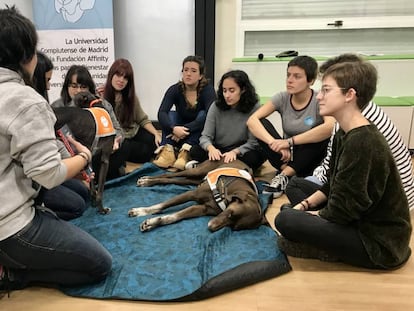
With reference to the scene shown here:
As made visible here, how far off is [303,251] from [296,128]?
4.14ft

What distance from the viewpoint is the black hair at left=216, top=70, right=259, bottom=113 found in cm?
324

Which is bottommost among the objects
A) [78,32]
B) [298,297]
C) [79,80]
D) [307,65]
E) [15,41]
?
[298,297]

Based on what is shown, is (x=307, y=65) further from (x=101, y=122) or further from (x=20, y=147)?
(x=20, y=147)

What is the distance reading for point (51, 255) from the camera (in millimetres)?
1715

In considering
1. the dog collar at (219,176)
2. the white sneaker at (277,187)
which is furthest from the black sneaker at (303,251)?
the white sneaker at (277,187)

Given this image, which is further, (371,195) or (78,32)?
(78,32)

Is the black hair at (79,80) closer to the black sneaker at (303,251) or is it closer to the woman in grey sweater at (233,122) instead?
the woman in grey sweater at (233,122)

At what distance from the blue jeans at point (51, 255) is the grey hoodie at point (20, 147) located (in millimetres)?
83

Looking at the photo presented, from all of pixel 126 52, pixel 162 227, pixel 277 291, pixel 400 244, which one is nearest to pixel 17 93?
pixel 162 227

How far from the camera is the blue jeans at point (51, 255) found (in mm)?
1668

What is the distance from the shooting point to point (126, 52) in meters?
4.90

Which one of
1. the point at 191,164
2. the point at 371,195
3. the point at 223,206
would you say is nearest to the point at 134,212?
the point at 223,206

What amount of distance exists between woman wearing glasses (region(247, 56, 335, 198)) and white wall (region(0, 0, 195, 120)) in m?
2.00

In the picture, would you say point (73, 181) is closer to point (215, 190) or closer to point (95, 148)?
point (95, 148)
